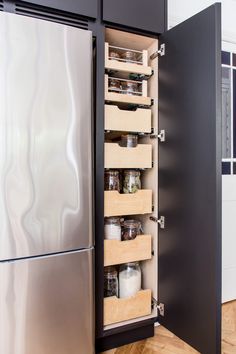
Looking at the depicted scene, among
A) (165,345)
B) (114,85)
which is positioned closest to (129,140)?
(114,85)

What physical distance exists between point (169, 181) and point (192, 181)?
7.1 inches

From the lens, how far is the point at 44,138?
116 cm

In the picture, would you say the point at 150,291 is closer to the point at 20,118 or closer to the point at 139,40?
the point at 20,118

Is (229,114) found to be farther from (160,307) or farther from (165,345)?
(165,345)

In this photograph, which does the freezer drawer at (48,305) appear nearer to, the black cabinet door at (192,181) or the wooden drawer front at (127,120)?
the black cabinet door at (192,181)

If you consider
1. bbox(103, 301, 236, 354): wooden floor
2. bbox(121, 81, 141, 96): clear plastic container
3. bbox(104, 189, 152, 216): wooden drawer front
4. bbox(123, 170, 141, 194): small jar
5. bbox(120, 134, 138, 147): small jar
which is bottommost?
bbox(103, 301, 236, 354): wooden floor

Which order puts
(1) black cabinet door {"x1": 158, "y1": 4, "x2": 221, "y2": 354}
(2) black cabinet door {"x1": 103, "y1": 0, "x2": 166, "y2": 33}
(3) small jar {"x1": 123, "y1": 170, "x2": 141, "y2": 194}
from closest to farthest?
(1) black cabinet door {"x1": 158, "y1": 4, "x2": 221, "y2": 354} → (2) black cabinet door {"x1": 103, "y1": 0, "x2": 166, "y2": 33} → (3) small jar {"x1": 123, "y1": 170, "x2": 141, "y2": 194}

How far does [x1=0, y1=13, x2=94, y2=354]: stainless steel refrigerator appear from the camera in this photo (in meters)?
1.10

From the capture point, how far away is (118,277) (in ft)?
5.32

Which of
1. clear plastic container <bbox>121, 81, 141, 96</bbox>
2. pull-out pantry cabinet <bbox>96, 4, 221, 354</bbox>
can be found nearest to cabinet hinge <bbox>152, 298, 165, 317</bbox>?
pull-out pantry cabinet <bbox>96, 4, 221, 354</bbox>

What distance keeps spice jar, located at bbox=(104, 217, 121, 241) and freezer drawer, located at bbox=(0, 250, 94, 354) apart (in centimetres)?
27

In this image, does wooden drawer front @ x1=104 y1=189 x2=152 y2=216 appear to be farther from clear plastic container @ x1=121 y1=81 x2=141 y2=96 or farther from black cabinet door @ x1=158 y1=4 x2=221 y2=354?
clear plastic container @ x1=121 y1=81 x2=141 y2=96

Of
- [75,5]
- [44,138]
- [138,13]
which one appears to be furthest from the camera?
[138,13]

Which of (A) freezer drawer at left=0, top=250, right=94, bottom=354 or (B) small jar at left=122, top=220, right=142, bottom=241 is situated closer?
(A) freezer drawer at left=0, top=250, right=94, bottom=354
